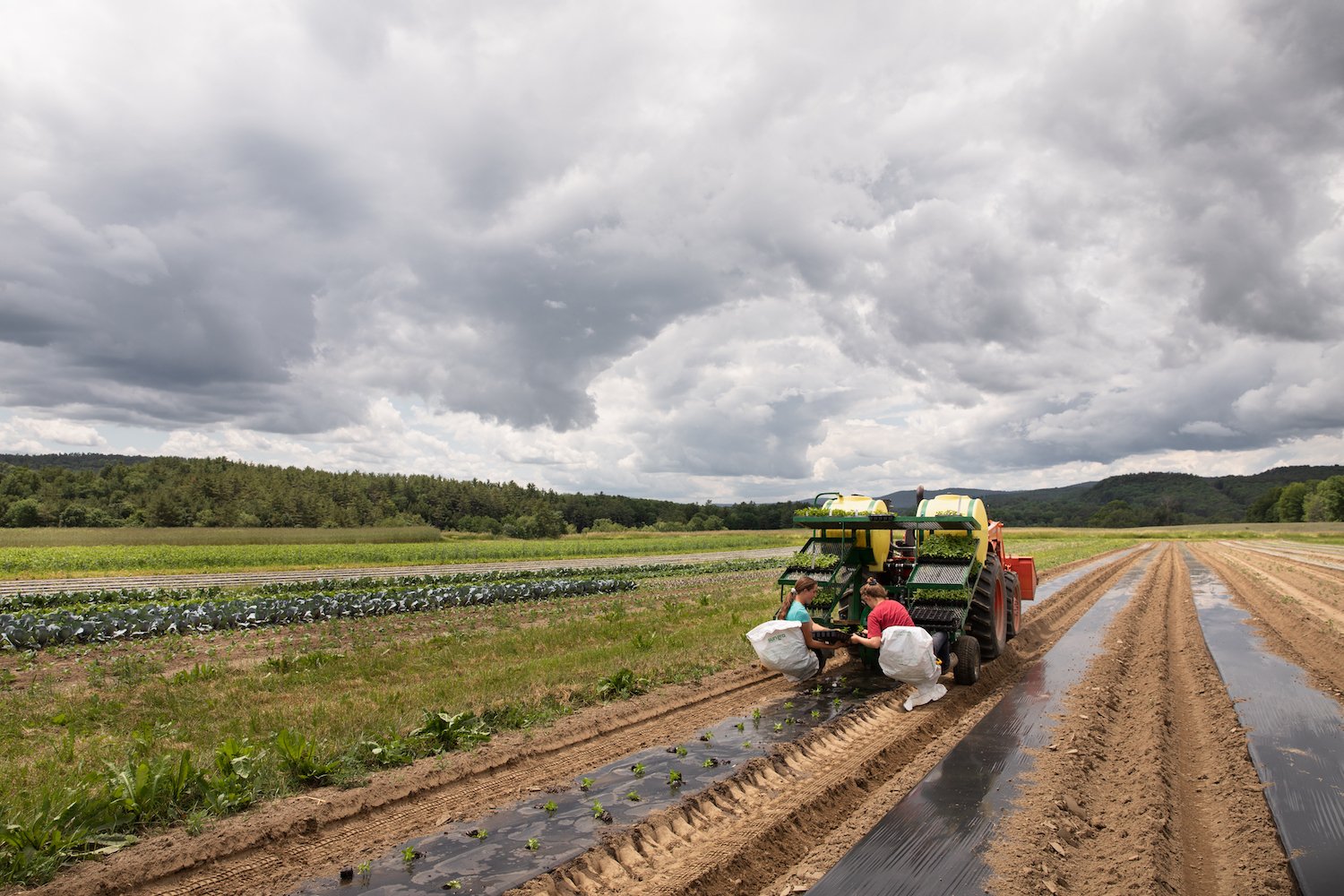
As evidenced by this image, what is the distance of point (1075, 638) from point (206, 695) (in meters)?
15.0

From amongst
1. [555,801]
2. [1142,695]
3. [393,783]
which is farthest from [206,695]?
[1142,695]

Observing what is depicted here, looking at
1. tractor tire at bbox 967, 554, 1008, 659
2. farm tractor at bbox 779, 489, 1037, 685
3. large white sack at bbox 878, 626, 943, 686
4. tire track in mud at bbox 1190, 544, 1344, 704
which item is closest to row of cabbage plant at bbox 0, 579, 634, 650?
farm tractor at bbox 779, 489, 1037, 685

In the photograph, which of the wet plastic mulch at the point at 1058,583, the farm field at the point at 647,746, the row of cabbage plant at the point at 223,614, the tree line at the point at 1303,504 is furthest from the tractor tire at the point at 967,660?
the tree line at the point at 1303,504

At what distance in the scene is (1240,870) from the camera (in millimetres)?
5156

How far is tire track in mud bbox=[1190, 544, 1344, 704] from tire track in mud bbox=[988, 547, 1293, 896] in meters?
2.59

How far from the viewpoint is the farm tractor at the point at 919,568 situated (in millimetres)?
10461

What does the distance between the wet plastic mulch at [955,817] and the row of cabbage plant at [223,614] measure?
643 inches

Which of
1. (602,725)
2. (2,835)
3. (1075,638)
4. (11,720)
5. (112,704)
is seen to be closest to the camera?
(2,835)

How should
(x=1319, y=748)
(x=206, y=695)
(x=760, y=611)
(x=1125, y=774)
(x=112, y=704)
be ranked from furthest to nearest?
1. (x=760, y=611)
2. (x=206, y=695)
3. (x=112, y=704)
4. (x=1319, y=748)
5. (x=1125, y=774)

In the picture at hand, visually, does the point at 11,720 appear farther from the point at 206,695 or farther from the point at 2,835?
the point at 2,835

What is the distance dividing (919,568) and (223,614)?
16116 mm

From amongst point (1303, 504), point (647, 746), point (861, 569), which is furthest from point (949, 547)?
point (1303, 504)

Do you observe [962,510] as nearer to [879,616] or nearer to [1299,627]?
[879,616]

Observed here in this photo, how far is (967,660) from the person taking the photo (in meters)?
10.2
